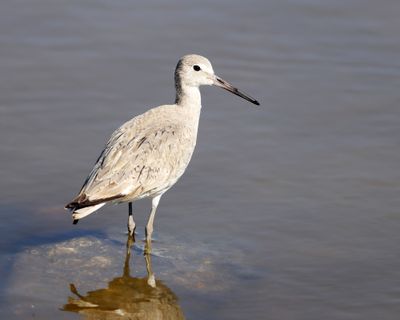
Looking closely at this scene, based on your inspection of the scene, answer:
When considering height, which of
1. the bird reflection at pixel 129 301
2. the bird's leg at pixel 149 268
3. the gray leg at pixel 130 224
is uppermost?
the gray leg at pixel 130 224

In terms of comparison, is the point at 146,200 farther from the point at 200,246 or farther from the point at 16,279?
the point at 16,279

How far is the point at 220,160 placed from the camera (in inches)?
380

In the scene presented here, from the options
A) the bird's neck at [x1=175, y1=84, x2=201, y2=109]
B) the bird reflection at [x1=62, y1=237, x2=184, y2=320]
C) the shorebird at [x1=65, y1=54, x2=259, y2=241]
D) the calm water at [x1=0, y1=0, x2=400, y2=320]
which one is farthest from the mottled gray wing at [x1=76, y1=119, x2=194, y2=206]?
the bird reflection at [x1=62, y1=237, x2=184, y2=320]

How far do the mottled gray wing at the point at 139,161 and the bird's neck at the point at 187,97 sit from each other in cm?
42

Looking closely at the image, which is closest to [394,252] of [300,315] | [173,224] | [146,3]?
[300,315]

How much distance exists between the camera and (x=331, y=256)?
26.9ft

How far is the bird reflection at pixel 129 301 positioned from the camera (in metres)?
7.33

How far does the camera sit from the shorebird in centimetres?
783

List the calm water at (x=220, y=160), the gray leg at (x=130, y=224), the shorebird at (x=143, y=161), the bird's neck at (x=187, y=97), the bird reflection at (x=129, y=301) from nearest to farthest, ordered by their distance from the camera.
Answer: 1. the bird reflection at (x=129, y=301)
2. the calm water at (x=220, y=160)
3. the shorebird at (x=143, y=161)
4. the gray leg at (x=130, y=224)
5. the bird's neck at (x=187, y=97)

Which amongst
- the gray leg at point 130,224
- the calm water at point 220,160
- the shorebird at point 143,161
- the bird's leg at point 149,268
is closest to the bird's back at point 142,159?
the shorebird at point 143,161

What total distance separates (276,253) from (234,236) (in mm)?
448

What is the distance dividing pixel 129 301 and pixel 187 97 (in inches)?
90.2

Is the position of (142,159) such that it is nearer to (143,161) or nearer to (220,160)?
(143,161)

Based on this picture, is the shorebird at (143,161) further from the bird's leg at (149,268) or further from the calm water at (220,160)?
the calm water at (220,160)
